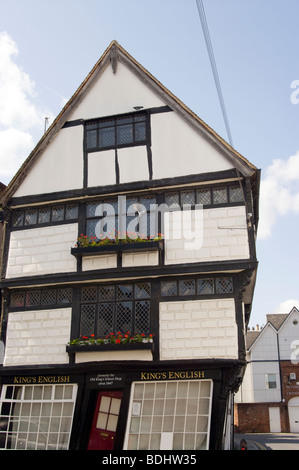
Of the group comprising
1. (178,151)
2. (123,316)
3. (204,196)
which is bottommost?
(123,316)

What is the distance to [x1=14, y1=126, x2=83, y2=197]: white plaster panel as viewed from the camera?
51.7 ft

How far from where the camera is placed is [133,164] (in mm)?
15227

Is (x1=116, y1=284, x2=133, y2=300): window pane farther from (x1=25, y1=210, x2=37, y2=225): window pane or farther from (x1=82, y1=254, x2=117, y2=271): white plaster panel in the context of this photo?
(x1=25, y1=210, x2=37, y2=225): window pane

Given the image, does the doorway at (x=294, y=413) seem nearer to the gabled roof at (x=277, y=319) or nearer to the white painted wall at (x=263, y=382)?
the white painted wall at (x=263, y=382)

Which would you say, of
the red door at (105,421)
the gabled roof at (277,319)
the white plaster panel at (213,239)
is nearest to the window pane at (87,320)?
the red door at (105,421)

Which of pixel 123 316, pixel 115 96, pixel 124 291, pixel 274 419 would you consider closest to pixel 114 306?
pixel 123 316

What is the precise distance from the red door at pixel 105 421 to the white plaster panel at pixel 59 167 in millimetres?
6497

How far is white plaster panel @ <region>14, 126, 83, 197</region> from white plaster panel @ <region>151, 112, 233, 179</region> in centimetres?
253

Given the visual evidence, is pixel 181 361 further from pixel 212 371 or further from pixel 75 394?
pixel 75 394

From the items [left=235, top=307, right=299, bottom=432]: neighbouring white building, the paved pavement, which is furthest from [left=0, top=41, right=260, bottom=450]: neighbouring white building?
[left=235, top=307, right=299, bottom=432]: neighbouring white building

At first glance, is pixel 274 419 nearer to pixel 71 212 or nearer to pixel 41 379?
pixel 41 379

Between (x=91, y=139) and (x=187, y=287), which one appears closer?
(x=187, y=287)

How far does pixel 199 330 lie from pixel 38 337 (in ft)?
15.9

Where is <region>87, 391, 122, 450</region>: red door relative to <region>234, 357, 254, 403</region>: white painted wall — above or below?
below
